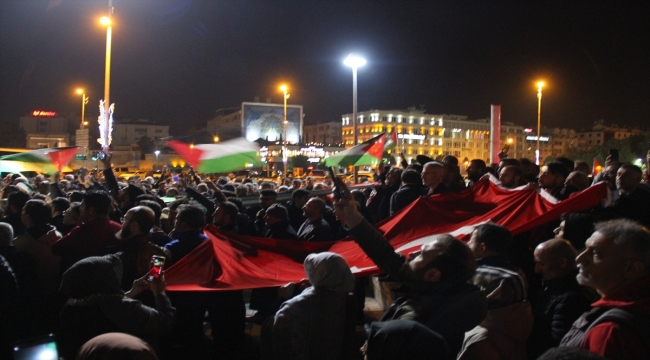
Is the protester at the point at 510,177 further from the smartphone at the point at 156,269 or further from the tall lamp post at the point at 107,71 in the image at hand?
the tall lamp post at the point at 107,71

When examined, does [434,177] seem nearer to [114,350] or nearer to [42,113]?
[114,350]

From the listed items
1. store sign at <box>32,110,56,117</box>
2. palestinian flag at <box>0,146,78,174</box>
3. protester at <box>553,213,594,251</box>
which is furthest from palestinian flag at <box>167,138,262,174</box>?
store sign at <box>32,110,56,117</box>

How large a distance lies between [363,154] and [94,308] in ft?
29.7

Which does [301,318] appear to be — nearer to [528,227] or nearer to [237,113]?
[528,227]

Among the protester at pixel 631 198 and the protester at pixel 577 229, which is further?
the protester at pixel 631 198

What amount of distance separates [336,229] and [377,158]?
4205 mm

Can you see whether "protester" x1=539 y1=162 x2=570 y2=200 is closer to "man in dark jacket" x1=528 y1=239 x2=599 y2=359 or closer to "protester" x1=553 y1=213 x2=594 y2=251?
"protester" x1=553 y1=213 x2=594 y2=251

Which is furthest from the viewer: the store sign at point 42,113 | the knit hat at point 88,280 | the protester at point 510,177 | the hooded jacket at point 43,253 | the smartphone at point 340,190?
the store sign at point 42,113

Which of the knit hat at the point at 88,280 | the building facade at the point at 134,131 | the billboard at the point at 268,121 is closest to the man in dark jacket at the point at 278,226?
the knit hat at the point at 88,280

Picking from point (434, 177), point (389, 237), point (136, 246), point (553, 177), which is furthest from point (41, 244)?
point (553, 177)

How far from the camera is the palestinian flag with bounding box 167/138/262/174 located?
8789 mm

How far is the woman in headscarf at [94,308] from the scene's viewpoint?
12.3 feet

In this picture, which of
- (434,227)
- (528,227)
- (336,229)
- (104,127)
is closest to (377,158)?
(336,229)

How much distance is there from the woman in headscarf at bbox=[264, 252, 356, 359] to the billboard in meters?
87.5
